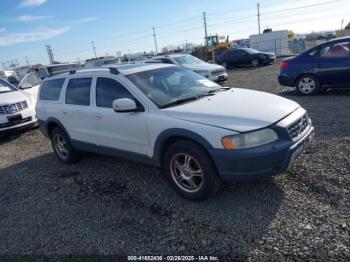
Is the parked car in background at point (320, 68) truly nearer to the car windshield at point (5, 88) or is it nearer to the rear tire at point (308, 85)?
the rear tire at point (308, 85)

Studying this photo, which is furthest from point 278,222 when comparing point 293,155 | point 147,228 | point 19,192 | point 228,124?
point 19,192

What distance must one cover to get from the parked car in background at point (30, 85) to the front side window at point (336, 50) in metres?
8.64

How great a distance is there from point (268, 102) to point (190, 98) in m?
1.03

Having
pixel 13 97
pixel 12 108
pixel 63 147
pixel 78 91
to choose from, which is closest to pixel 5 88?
pixel 13 97

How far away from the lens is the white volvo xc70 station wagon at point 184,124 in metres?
3.54

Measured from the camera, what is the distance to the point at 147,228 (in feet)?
12.0

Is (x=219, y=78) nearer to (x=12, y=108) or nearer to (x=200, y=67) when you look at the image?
(x=200, y=67)

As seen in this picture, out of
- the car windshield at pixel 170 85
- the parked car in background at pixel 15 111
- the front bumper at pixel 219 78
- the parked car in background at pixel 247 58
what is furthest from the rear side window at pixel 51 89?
the parked car in background at pixel 247 58

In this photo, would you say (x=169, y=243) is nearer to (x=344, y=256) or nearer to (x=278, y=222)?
(x=278, y=222)

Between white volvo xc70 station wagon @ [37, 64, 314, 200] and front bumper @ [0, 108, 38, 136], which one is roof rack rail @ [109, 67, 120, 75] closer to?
white volvo xc70 station wagon @ [37, 64, 314, 200]

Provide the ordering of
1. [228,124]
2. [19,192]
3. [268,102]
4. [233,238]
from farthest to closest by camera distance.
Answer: [19,192] → [268,102] → [228,124] → [233,238]

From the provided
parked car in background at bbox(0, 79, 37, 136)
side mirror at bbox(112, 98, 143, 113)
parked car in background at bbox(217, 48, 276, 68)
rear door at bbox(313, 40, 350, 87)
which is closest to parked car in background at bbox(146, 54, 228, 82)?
rear door at bbox(313, 40, 350, 87)

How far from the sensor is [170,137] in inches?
157

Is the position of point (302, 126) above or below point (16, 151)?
above
